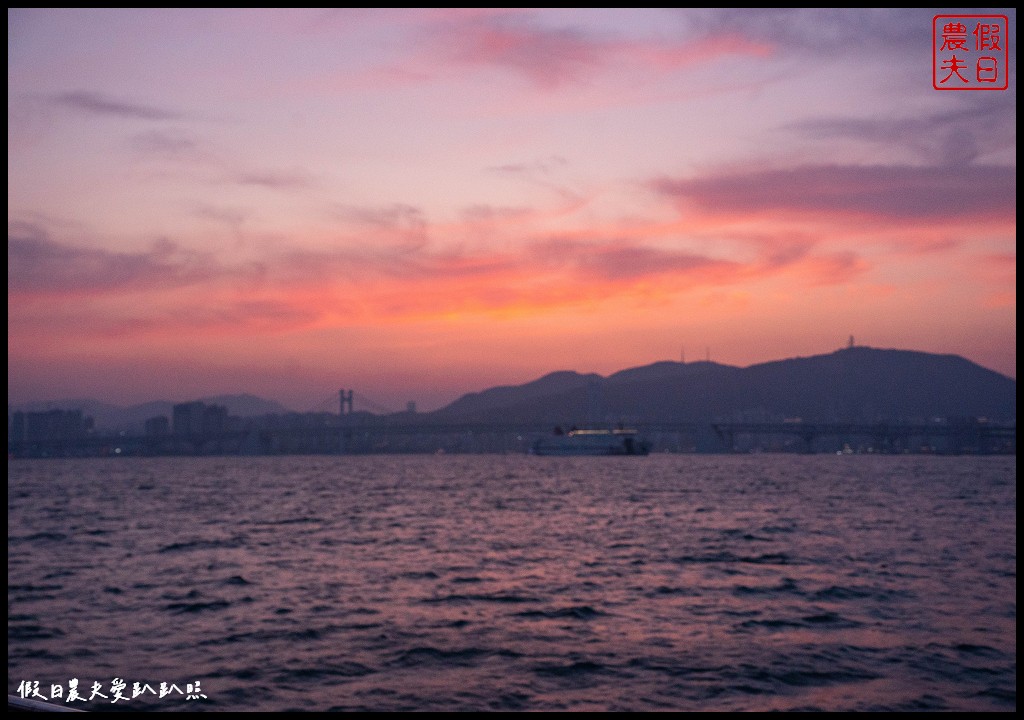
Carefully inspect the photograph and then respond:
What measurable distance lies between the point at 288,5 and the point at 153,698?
10.4 metres

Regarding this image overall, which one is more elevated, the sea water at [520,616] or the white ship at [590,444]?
the sea water at [520,616]

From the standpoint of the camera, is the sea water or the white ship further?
the white ship

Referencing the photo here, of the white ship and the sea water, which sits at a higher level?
the sea water

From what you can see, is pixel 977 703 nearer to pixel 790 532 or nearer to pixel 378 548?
pixel 378 548

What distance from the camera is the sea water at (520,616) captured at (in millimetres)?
12945

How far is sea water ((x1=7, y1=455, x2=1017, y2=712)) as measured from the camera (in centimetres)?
1295

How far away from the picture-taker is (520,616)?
17.9m

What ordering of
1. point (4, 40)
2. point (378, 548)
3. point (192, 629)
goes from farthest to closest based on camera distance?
point (378, 548) < point (192, 629) < point (4, 40)

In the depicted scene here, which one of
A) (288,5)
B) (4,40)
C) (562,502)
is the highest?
(288,5)

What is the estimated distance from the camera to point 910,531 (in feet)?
119

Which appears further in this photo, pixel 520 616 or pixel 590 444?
pixel 590 444

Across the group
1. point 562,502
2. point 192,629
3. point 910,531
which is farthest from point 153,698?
point 562,502

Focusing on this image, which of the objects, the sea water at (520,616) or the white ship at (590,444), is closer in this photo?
the sea water at (520,616)

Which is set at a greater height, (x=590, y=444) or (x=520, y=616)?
(x=520, y=616)
